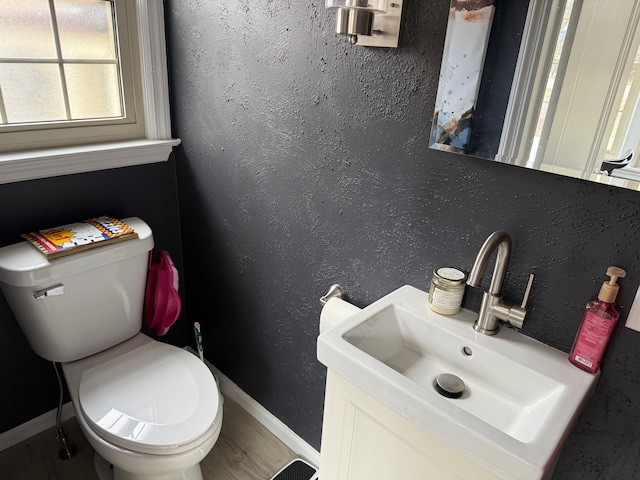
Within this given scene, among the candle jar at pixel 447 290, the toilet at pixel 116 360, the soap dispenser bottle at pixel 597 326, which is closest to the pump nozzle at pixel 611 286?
the soap dispenser bottle at pixel 597 326

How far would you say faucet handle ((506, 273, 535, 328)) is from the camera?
976mm

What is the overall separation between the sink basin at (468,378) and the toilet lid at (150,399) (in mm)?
532

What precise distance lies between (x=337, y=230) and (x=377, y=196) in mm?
179

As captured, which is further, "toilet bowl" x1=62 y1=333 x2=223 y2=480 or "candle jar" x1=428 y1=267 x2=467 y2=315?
"toilet bowl" x1=62 y1=333 x2=223 y2=480

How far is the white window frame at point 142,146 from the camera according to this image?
1.41m

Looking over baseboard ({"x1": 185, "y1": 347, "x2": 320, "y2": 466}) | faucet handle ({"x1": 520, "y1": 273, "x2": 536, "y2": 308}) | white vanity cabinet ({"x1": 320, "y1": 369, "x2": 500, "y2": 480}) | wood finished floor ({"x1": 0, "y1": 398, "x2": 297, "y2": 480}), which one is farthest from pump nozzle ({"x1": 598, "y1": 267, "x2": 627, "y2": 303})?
wood finished floor ({"x1": 0, "y1": 398, "x2": 297, "y2": 480})

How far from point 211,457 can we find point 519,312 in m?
1.27

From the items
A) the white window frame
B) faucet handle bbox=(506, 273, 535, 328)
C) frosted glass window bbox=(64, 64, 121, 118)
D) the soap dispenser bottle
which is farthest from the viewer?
frosted glass window bbox=(64, 64, 121, 118)

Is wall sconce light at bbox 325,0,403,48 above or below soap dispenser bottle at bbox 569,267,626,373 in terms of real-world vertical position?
above

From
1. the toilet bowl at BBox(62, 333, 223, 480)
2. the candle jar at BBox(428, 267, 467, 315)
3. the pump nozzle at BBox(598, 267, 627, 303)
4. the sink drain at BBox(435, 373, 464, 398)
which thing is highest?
the pump nozzle at BBox(598, 267, 627, 303)

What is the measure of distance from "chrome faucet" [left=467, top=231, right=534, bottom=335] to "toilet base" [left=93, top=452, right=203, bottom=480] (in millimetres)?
977

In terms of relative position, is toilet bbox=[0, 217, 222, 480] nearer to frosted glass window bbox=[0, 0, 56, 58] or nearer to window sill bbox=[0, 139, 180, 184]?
window sill bbox=[0, 139, 180, 184]

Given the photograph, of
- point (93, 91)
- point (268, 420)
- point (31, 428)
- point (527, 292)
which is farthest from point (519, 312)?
point (31, 428)

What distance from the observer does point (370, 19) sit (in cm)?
101
